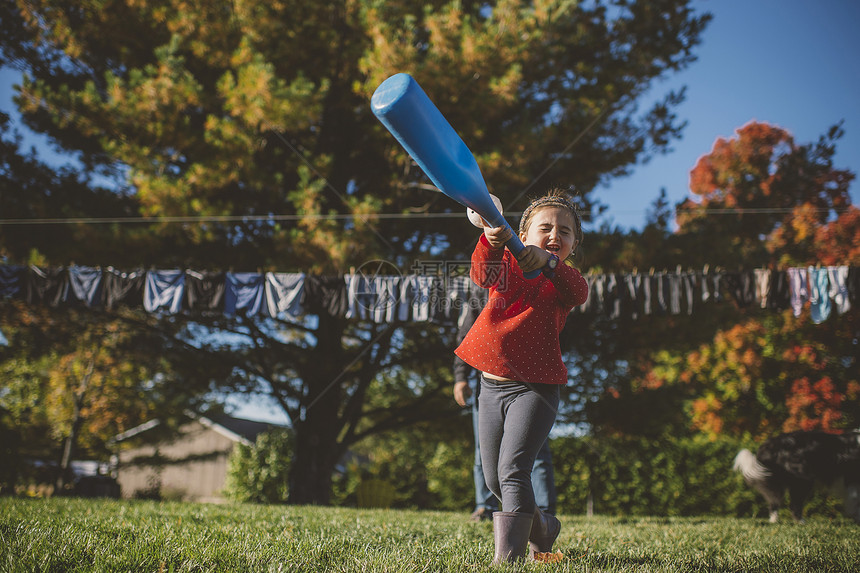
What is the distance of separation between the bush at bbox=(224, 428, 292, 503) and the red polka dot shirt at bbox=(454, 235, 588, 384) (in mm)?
13656

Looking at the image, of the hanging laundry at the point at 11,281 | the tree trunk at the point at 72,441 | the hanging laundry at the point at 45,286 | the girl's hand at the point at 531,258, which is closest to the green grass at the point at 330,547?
the girl's hand at the point at 531,258

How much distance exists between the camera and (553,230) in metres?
2.10

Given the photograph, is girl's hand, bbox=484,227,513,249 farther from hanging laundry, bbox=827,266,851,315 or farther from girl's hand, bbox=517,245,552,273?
hanging laundry, bbox=827,266,851,315

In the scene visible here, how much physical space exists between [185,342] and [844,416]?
13771mm

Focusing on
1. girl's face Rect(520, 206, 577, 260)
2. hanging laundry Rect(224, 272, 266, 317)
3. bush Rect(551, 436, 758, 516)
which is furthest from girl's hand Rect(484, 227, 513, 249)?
bush Rect(551, 436, 758, 516)

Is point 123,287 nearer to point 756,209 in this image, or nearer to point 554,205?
point 554,205

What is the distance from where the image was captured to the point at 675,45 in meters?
8.20

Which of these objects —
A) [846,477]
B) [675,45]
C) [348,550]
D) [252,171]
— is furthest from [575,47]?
[348,550]

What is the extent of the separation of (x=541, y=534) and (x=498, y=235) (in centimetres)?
115

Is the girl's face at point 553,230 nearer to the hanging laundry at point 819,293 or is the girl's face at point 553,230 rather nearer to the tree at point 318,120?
the tree at point 318,120

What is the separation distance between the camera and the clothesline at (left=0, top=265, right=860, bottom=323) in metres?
6.74

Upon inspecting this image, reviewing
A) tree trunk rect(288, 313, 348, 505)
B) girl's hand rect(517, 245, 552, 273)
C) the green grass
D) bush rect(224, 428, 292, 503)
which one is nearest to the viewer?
the green grass

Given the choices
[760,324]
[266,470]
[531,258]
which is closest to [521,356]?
[531,258]

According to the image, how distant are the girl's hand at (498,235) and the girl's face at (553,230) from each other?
1.16 ft
